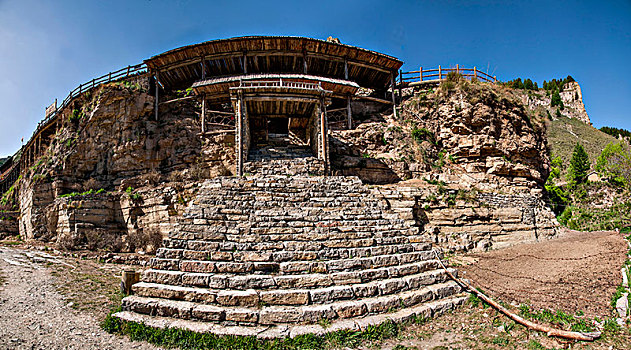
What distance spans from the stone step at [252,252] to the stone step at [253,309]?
3.00 ft

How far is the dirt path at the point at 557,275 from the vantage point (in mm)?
5293

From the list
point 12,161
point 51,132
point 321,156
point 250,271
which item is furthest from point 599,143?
point 12,161

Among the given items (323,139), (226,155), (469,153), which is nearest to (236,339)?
(323,139)

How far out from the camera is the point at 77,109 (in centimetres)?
1834

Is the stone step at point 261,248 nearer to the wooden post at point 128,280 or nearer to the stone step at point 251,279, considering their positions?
the stone step at point 251,279

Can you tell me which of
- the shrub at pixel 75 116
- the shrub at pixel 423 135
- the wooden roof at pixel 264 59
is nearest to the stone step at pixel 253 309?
the shrub at pixel 423 135

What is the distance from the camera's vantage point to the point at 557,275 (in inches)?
269

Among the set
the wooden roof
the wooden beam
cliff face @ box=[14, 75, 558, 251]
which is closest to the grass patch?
cliff face @ box=[14, 75, 558, 251]

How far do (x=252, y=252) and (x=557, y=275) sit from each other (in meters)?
7.25

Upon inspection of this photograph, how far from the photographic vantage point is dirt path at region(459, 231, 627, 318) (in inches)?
208

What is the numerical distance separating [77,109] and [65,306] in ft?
59.3

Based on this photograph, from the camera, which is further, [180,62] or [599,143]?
[599,143]

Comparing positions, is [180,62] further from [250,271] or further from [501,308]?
[501,308]

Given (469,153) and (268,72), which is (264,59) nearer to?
(268,72)
